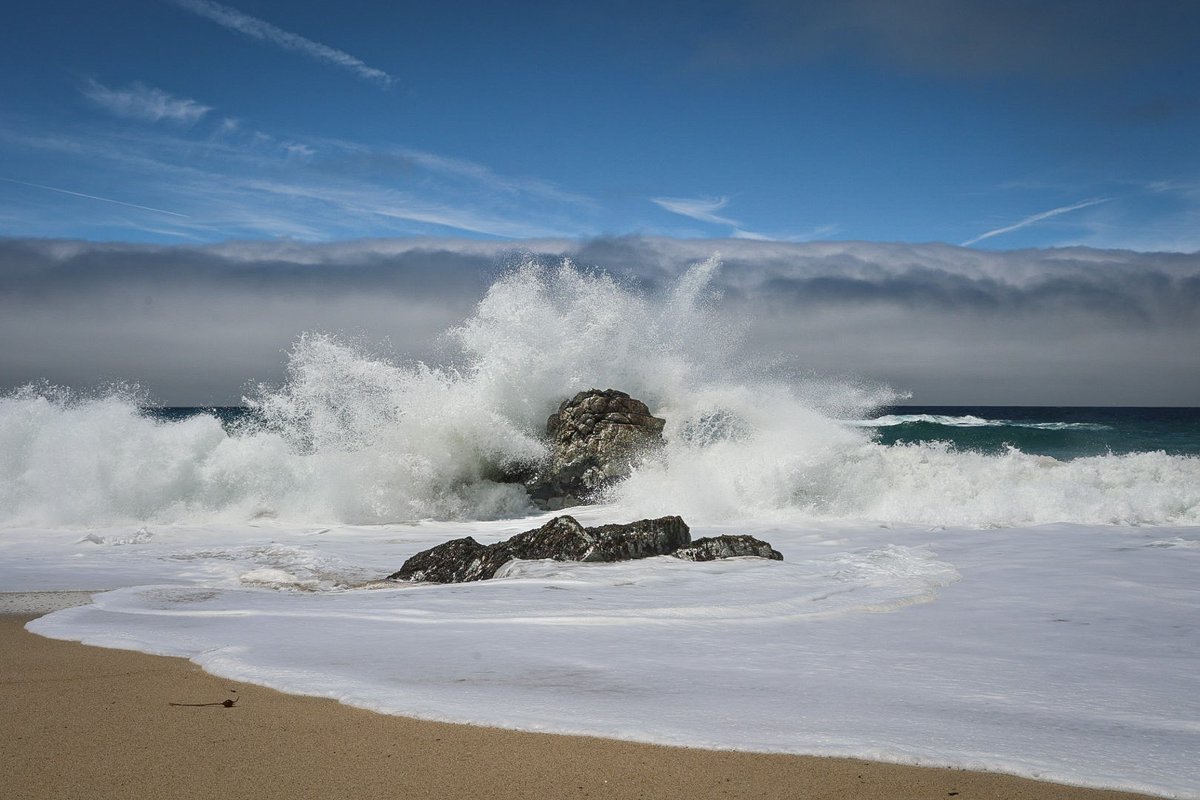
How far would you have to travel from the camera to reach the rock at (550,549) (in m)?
6.39

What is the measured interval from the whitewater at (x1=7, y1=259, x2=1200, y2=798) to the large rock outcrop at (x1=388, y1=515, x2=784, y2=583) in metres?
0.23

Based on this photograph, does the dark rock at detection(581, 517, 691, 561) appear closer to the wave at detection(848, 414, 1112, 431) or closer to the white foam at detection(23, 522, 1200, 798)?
the white foam at detection(23, 522, 1200, 798)

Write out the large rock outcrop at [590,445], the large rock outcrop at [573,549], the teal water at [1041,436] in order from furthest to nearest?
the teal water at [1041,436] < the large rock outcrop at [590,445] < the large rock outcrop at [573,549]

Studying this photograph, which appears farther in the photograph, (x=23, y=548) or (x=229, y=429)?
(x=229, y=429)

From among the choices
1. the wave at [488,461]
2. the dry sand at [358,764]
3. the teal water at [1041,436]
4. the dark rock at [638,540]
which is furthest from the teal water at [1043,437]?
the dry sand at [358,764]

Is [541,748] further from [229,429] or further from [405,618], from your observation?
[229,429]

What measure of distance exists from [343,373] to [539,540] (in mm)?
6758

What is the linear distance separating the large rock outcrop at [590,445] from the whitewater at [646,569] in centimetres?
30

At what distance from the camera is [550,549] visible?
6.87 meters

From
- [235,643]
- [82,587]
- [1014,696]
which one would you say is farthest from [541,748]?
[82,587]

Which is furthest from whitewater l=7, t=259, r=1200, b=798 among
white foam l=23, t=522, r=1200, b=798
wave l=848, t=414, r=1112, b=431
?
wave l=848, t=414, r=1112, b=431

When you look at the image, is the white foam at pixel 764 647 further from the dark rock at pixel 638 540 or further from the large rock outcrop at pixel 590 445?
the large rock outcrop at pixel 590 445

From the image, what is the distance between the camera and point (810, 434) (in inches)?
492

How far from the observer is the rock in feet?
21.0
